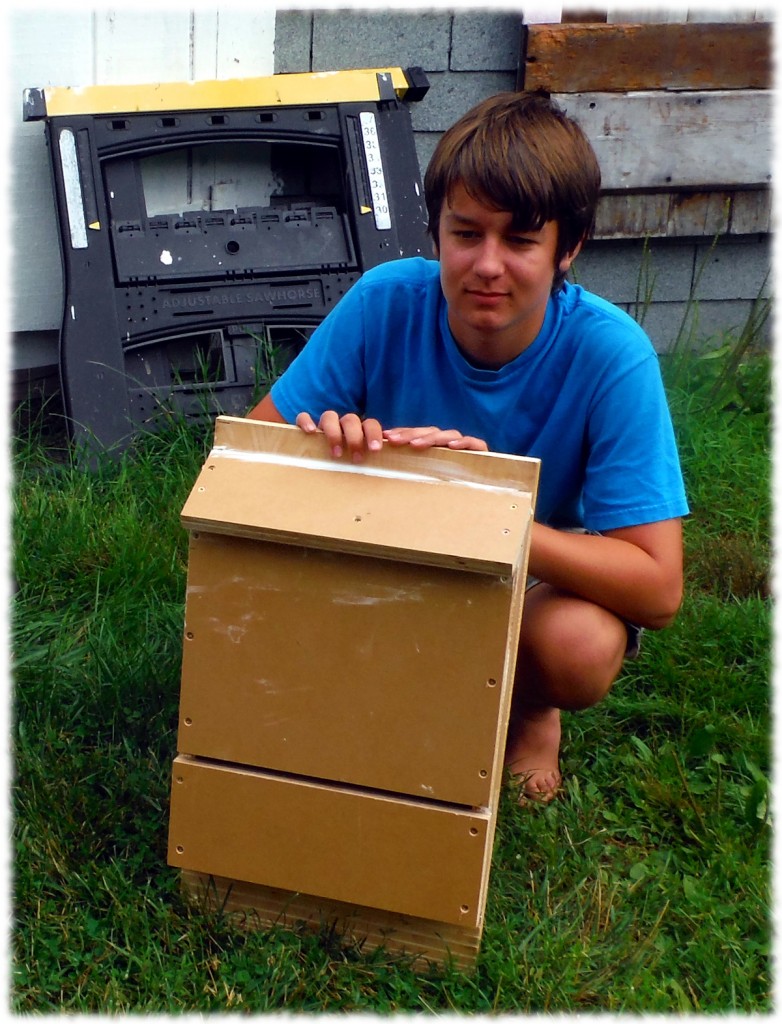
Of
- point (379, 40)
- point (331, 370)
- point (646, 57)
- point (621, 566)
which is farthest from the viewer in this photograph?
point (646, 57)

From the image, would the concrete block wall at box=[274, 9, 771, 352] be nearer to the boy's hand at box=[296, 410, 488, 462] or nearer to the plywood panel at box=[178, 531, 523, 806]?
the boy's hand at box=[296, 410, 488, 462]

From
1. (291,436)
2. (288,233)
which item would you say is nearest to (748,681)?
(291,436)

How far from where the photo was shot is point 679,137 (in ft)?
12.2

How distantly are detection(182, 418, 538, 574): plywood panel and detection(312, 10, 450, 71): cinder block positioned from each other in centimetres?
214

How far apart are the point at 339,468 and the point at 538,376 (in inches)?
18.1

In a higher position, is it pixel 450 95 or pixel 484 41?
pixel 484 41

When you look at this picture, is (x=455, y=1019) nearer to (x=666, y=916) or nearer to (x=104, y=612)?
(x=666, y=916)

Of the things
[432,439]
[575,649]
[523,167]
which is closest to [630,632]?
[575,649]

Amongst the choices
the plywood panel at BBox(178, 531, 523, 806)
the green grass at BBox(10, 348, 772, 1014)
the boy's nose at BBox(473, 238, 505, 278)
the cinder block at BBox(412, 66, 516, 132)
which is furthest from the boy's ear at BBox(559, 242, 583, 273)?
the cinder block at BBox(412, 66, 516, 132)

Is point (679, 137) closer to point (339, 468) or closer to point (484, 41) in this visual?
point (484, 41)

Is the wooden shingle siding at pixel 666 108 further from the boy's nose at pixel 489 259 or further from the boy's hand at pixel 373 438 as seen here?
the boy's hand at pixel 373 438

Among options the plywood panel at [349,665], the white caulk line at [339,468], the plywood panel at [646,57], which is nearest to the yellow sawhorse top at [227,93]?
the plywood panel at [646,57]

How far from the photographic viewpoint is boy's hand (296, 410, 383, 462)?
162 centimetres

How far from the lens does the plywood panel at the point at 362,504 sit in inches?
60.1
